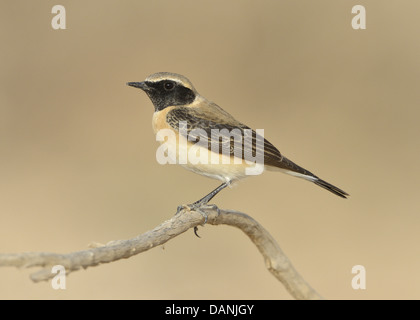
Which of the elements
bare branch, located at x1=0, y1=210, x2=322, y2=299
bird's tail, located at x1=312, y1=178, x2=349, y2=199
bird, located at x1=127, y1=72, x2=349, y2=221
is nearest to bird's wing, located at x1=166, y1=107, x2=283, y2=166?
bird, located at x1=127, y1=72, x2=349, y2=221

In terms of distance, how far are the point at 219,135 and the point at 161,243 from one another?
112 centimetres

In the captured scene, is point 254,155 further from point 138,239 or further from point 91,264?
point 91,264

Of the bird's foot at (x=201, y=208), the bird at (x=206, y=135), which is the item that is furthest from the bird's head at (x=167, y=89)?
the bird's foot at (x=201, y=208)

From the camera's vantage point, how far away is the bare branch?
1.54 m

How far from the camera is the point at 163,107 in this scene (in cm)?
332

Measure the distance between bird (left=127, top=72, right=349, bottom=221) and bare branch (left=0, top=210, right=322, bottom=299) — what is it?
Answer: 0.41 m

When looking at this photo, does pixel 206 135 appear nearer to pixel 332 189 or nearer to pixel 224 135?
pixel 224 135

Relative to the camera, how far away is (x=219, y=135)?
10.4ft

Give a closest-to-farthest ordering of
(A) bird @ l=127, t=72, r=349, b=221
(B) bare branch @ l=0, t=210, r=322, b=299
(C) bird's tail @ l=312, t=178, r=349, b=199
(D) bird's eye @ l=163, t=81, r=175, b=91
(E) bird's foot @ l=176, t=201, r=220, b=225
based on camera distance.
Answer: (B) bare branch @ l=0, t=210, r=322, b=299, (E) bird's foot @ l=176, t=201, r=220, b=225, (C) bird's tail @ l=312, t=178, r=349, b=199, (A) bird @ l=127, t=72, r=349, b=221, (D) bird's eye @ l=163, t=81, r=175, b=91

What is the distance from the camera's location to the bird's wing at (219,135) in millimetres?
3141

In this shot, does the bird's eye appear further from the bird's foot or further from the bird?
the bird's foot

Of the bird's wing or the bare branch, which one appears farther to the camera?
the bird's wing

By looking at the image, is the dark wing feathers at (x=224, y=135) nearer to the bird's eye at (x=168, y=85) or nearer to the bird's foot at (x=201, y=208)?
the bird's eye at (x=168, y=85)

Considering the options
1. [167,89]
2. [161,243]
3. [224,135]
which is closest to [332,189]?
[224,135]
